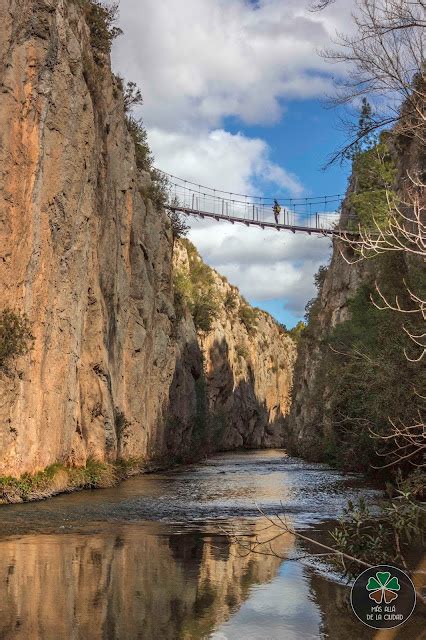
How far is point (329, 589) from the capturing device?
941 centimetres

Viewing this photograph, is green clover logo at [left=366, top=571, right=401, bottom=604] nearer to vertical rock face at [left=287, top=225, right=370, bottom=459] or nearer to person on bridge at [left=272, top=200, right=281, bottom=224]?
vertical rock face at [left=287, top=225, right=370, bottom=459]

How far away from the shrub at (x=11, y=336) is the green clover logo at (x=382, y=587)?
1507 cm

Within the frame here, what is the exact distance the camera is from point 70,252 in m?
27.1

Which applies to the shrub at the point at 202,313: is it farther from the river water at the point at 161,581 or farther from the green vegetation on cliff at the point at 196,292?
the river water at the point at 161,581

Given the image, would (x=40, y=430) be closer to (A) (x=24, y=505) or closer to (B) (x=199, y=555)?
(A) (x=24, y=505)

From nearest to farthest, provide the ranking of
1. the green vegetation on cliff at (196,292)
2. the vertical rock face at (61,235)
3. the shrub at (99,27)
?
the vertical rock face at (61,235)
the shrub at (99,27)
the green vegetation on cliff at (196,292)

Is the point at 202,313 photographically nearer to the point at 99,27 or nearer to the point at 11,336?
the point at 99,27

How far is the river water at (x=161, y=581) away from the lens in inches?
291

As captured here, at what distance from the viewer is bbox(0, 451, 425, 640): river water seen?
7.40 meters
